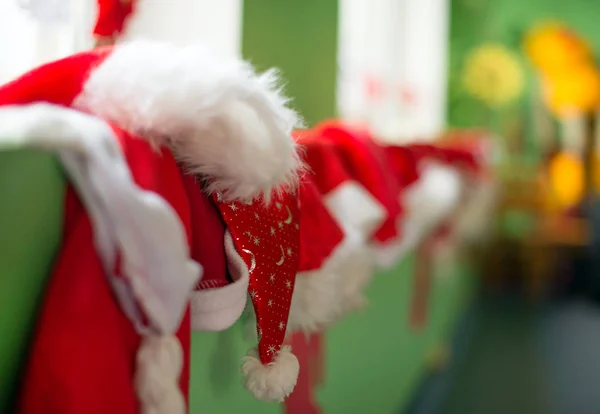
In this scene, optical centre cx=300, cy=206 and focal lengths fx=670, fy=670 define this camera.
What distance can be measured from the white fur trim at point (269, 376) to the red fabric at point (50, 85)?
382mm

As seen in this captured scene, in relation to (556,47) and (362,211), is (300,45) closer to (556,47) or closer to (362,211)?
(362,211)

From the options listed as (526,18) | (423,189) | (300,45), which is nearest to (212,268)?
(300,45)

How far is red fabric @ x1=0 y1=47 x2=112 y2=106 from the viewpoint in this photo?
709mm

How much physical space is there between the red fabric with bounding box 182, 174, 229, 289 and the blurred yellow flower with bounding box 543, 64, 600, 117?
Result: 12.7ft

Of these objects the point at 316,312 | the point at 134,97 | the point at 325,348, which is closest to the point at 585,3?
the point at 325,348

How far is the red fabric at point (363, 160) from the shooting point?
1284 mm

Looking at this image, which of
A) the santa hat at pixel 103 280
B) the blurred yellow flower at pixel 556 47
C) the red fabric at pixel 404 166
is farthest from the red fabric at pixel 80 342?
the blurred yellow flower at pixel 556 47

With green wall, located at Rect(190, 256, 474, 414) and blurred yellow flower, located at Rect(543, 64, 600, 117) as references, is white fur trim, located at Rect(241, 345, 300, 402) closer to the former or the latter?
green wall, located at Rect(190, 256, 474, 414)

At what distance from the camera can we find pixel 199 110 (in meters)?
0.69

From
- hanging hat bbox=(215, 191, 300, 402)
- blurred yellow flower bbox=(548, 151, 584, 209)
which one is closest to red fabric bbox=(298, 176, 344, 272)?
hanging hat bbox=(215, 191, 300, 402)

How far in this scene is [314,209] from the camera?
39.8 inches

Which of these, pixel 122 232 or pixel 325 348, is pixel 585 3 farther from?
pixel 122 232

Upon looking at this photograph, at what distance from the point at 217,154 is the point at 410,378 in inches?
72.3

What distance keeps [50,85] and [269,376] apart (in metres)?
0.42
